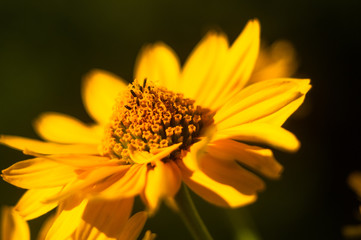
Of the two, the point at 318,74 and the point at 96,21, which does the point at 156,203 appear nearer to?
the point at 318,74

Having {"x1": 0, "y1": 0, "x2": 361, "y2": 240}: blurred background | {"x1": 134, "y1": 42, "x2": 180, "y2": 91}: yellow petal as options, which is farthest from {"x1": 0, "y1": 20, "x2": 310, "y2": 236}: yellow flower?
{"x1": 0, "y1": 0, "x2": 361, "y2": 240}: blurred background

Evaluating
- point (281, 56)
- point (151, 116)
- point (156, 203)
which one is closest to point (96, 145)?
point (151, 116)

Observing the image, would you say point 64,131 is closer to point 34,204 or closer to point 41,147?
point 41,147

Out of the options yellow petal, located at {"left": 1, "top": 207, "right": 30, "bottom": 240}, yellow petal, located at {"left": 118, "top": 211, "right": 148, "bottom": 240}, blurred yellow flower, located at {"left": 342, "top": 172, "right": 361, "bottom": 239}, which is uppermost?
blurred yellow flower, located at {"left": 342, "top": 172, "right": 361, "bottom": 239}

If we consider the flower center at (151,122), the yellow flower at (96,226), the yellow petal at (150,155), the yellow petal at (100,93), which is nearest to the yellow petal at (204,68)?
the flower center at (151,122)

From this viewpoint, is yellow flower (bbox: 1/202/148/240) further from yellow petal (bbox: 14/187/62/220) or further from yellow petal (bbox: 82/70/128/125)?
yellow petal (bbox: 82/70/128/125)

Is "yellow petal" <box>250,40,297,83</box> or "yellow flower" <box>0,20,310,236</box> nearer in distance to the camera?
"yellow flower" <box>0,20,310,236</box>
